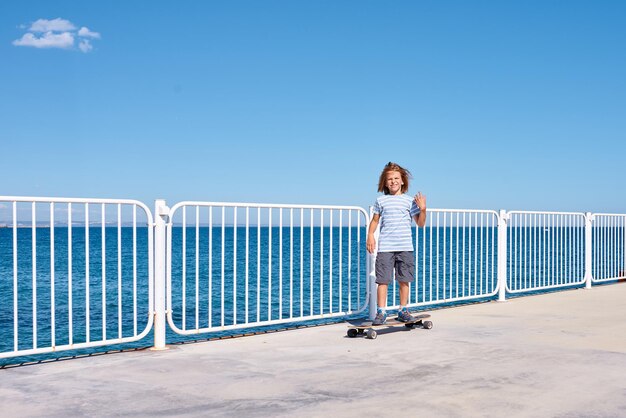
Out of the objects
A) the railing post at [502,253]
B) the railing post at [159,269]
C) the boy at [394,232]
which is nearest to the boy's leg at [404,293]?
the boy at [394,232]

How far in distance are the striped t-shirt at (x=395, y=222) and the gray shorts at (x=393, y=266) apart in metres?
0.06

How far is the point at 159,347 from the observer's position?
5.57m

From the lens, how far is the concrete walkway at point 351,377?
3.58 meters

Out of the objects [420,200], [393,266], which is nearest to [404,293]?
[393,266]

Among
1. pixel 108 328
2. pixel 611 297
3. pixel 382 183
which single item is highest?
pixel 382 183

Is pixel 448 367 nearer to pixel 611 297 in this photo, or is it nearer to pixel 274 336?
pixel 274 336

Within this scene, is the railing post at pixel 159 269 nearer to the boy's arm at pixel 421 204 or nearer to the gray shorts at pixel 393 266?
the gray shorts at pixel 393 266

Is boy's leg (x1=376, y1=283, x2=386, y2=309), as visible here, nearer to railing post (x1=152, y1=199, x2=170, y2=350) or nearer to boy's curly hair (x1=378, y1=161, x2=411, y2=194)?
boy's curly hair (x1=378, y1=161, x2=411, y2=194)

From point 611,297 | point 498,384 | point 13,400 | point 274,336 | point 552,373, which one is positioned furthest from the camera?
point 611,297

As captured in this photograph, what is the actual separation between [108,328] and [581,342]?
17862 mm

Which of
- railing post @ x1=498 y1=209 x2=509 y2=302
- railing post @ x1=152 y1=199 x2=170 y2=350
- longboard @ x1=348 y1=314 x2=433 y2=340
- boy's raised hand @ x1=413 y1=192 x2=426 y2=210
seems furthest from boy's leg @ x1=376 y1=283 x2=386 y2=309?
railing post @ x1=498 y1=209 x2=509 y2=302

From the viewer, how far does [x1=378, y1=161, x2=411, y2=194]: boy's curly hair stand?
6.48 metres

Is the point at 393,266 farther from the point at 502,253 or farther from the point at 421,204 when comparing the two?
the point at 502,253

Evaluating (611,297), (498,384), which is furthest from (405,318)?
(611,297)
